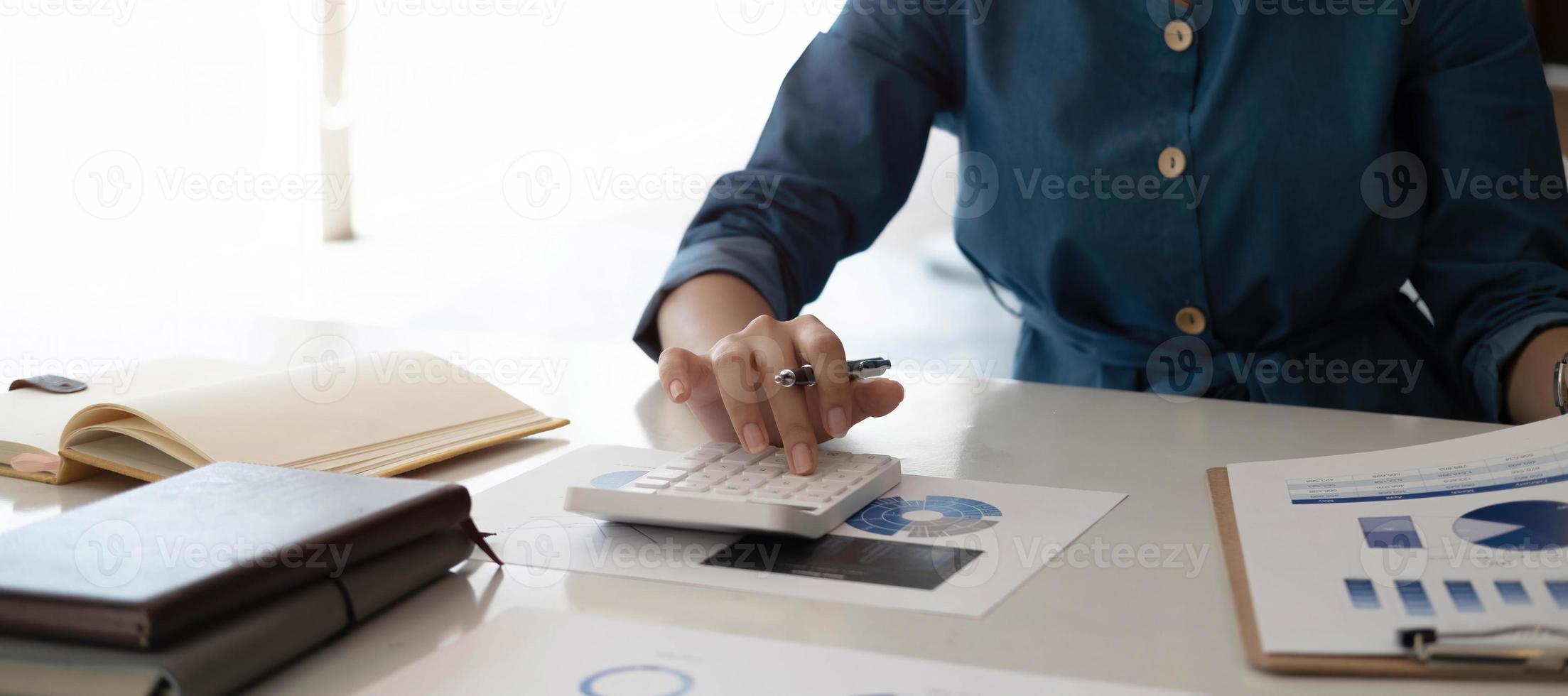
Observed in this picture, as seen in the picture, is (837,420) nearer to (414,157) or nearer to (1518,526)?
(1518,526)

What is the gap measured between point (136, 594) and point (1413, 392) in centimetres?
102

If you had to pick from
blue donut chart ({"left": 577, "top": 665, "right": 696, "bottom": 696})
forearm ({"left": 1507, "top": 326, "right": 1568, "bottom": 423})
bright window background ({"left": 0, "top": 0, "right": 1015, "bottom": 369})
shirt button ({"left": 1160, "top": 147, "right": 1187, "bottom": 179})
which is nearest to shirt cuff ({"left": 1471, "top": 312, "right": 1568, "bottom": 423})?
forearm ({"left": 1507, "top": 326, "right": 1568, "bottom": 423})

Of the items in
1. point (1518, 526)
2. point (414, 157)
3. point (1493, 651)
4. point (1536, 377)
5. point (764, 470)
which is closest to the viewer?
point (1493, 651)

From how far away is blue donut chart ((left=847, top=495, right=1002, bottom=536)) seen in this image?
595 mm

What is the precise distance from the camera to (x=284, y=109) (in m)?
3.82

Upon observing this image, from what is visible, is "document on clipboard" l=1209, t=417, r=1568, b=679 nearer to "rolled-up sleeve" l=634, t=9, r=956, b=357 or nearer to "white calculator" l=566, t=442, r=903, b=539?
"white calculator" l=566, t=442, r=903, b=539

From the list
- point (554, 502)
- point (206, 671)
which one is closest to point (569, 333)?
point (554, 502)

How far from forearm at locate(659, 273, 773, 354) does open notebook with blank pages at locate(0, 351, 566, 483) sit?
135mm

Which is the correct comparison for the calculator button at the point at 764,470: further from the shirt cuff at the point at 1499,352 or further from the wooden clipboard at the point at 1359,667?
the shirt cuff at the point at 1499,352

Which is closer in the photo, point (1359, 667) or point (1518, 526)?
point (1359, 667)

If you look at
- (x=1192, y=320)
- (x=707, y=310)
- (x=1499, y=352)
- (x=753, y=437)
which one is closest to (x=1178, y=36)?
(x=1192, y=320)

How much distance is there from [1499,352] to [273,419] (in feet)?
2.90

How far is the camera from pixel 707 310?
3.02 feet

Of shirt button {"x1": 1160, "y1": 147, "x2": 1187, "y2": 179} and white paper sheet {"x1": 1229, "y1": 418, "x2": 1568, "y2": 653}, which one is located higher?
shirt button {"x1": 1160, "y1": 147, "x2": 1187, "y2": 179}
